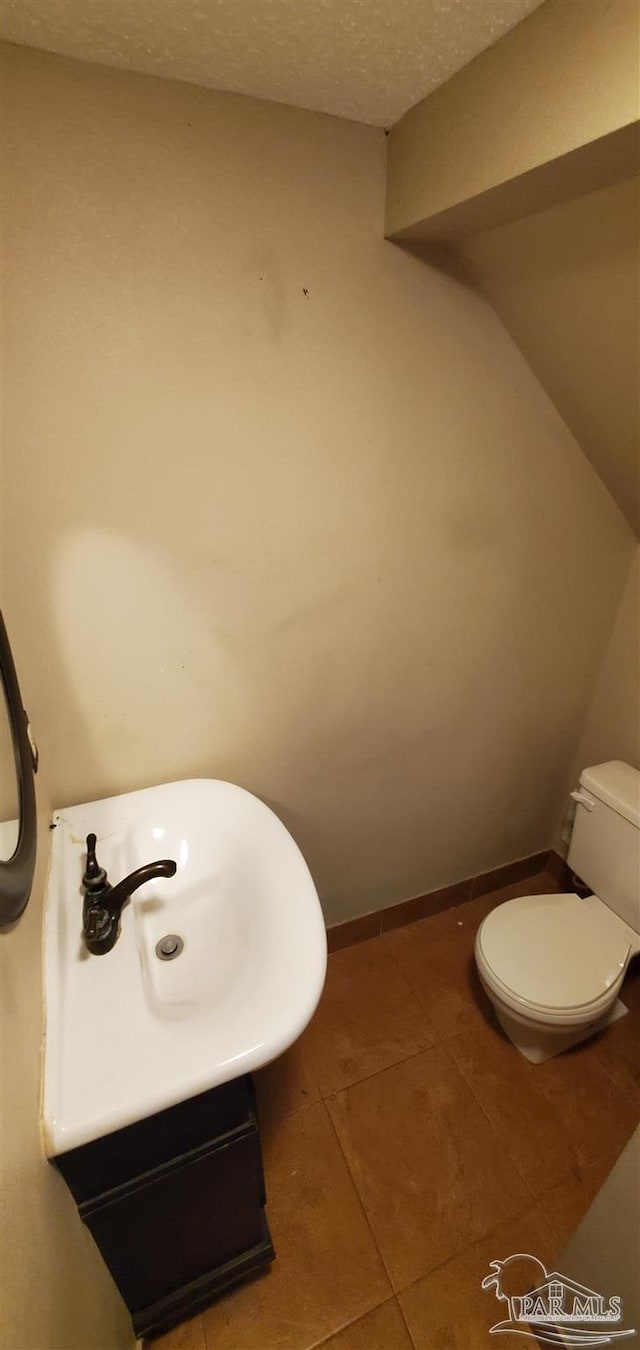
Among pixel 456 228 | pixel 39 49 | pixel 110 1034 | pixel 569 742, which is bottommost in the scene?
pixel 569 742

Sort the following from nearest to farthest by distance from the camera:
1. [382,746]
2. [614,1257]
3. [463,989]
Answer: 1. [614,1257]
2. [382,746]
3. [463,989]

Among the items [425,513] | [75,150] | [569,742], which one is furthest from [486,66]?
[569,742]

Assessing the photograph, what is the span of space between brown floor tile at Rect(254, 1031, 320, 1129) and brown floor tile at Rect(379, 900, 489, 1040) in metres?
0.40

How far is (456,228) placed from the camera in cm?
91

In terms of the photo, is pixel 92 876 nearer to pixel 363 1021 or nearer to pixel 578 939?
pixel 363 1021

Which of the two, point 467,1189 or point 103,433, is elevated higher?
point 103,433

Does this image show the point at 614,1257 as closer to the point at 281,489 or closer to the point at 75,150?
the point at 281,489

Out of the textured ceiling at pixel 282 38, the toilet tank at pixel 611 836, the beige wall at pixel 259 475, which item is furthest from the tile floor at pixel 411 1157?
the textured ceiling at pixel 282 38

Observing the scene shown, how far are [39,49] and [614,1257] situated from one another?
6.45ft

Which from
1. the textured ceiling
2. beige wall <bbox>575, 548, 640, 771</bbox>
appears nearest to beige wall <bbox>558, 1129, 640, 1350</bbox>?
beige wall <bbox>575, 548, 640, 771</bbox>

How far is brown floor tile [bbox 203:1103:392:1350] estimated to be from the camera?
1085 millimetres

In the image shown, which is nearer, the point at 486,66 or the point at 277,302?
the point at 486,66

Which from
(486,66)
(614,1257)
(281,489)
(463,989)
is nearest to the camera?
(486,66)

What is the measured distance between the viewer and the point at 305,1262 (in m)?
1.17
